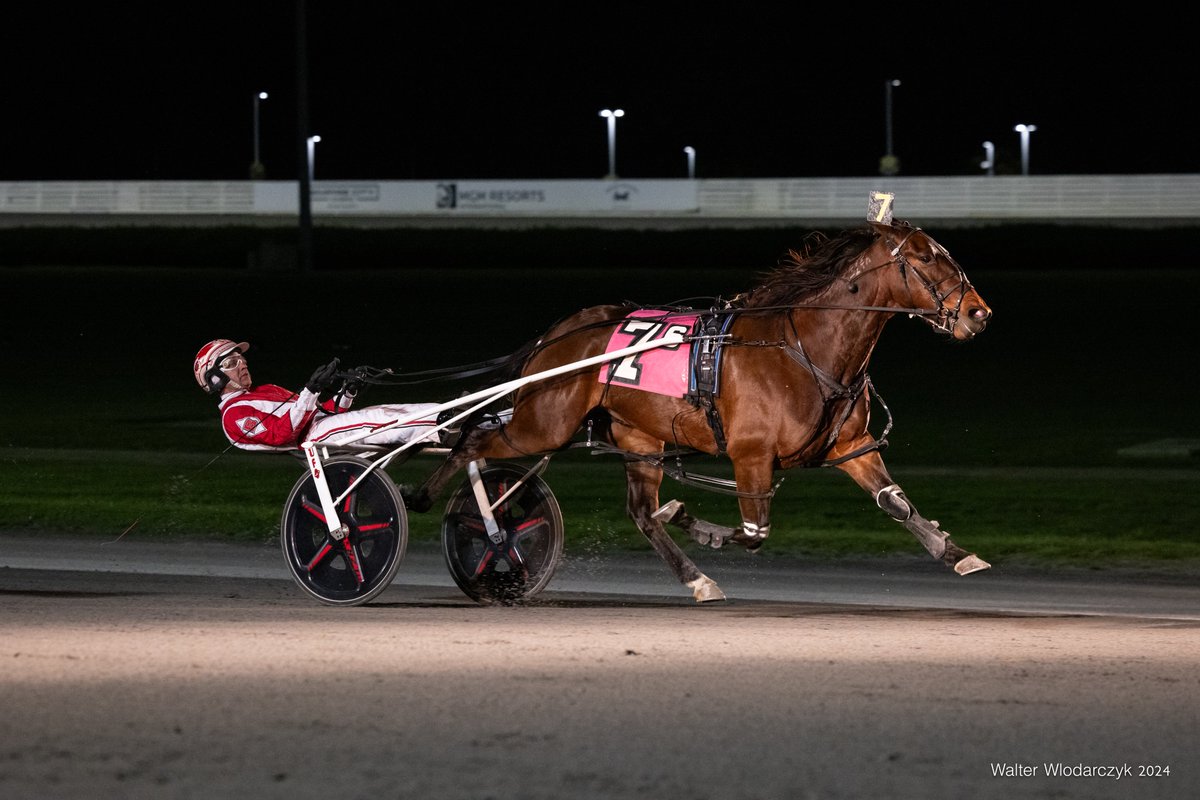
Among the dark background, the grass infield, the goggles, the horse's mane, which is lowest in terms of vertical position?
the grass infield

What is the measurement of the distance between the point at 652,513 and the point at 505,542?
75 centimetres

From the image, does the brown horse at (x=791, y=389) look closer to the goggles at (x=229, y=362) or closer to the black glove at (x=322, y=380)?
the black glove at (x=322, y=380)

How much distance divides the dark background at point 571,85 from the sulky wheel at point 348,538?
203 feet

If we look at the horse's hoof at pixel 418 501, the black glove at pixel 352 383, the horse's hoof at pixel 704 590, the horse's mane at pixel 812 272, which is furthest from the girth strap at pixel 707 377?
the black glove at pixel 352 383

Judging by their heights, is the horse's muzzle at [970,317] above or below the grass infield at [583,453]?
above

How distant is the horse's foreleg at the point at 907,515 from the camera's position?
29.1 feet

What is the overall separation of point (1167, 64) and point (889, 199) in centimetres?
6727

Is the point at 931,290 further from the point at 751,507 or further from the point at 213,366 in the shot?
the point at 213,366

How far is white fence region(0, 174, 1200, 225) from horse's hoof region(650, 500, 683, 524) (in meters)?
36.6

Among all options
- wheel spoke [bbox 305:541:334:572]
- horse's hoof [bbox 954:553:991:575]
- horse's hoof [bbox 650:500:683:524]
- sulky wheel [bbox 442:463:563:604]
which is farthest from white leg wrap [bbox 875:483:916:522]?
wheel spoke [bbox 305:541:334:572]

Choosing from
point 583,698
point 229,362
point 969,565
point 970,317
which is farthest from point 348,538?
point 970,317

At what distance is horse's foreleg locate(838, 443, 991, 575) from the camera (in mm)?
8867

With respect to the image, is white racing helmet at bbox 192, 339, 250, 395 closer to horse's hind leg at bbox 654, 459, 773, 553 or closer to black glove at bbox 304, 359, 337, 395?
black glove at bbox 304, 359, 337, 395

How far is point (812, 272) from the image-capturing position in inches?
369
